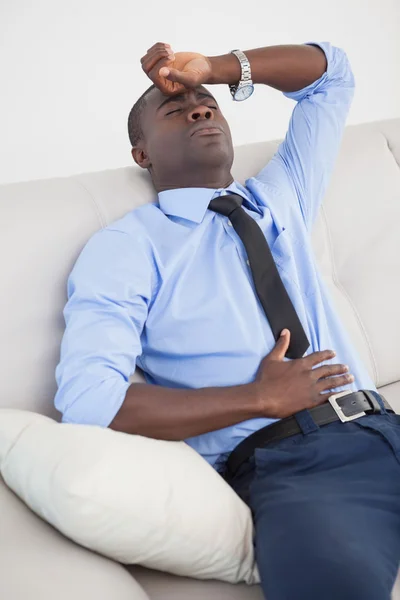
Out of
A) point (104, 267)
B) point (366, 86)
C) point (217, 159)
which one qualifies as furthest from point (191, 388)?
point (366, 86)

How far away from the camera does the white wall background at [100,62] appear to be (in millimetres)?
2910

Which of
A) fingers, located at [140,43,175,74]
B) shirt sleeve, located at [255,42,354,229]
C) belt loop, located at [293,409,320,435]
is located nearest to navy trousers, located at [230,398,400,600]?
belt loop, located at [293,409,320,435]

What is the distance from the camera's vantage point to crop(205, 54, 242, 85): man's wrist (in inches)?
77.5

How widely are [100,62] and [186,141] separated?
1.35 meters

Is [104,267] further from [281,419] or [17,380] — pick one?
[281,419]

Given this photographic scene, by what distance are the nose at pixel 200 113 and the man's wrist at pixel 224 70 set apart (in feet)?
0.22

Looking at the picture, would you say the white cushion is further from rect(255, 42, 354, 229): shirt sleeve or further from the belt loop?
rect(255, 42, 354, 229): shirt sleeve

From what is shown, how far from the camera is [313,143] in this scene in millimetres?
2021

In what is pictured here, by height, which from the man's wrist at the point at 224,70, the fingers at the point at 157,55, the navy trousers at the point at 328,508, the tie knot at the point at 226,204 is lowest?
the navy trousers at the point at 328,508

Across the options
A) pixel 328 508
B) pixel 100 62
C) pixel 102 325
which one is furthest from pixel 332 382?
pixel 100 62

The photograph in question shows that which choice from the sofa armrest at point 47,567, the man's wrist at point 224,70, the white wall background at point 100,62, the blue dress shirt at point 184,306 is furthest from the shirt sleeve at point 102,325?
the white wall background at point 100,62

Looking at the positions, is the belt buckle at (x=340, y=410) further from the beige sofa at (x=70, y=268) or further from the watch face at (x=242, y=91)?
the watch face at (x=242, y=91)

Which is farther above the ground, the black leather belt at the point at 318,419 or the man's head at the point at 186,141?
the man's head at the point at 186,141

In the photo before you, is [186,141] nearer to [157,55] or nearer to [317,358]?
[157,55]
